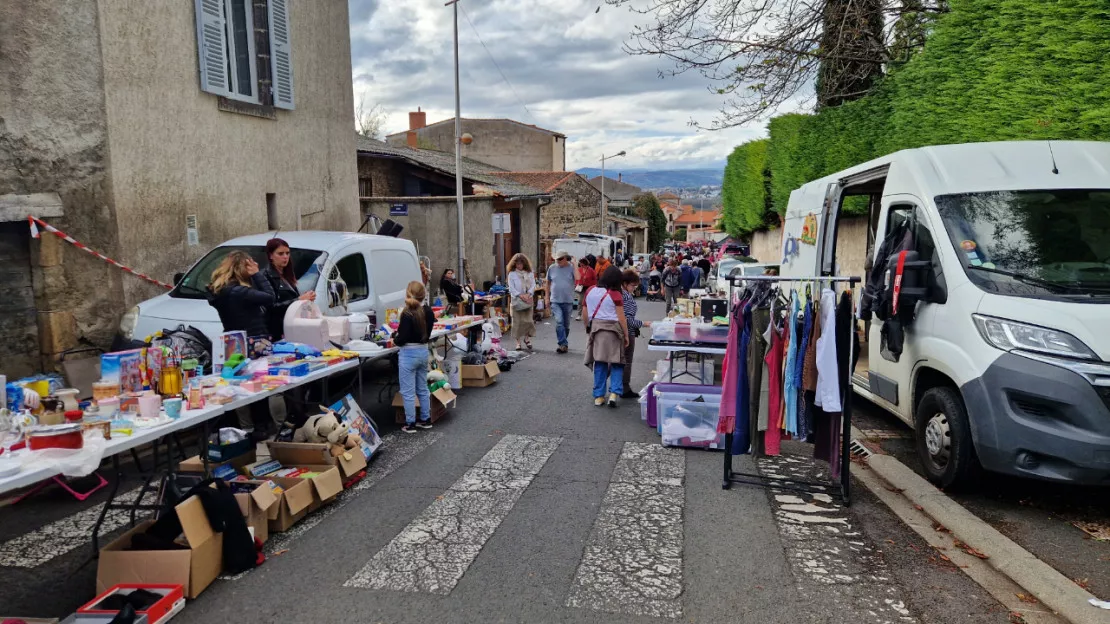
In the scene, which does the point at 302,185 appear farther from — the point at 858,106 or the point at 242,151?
the point at 858,106

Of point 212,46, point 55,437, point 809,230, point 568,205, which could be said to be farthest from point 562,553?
point 568,205

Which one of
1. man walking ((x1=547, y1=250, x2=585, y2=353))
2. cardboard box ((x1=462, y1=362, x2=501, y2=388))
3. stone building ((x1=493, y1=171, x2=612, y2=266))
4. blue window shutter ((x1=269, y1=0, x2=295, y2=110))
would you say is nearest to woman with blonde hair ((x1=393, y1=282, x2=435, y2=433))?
cardboard box ((x1=462, y1=362, x2=501, y2=388))

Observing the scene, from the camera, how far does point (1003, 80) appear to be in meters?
8.85

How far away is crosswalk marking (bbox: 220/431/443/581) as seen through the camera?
5.05m

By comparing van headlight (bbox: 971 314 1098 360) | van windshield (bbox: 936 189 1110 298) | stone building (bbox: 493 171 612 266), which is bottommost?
van headlight (bbox: 971 314 1098 360)

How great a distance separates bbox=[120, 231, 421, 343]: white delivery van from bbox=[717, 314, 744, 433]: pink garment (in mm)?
5105

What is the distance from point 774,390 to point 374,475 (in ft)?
11.7

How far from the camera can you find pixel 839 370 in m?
5.54

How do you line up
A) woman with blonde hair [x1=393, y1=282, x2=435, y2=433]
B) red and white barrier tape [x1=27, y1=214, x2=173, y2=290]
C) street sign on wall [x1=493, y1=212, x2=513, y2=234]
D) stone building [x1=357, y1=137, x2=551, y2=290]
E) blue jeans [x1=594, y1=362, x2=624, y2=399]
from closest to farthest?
woman with blonde hair [x1=393, y1=282, x2=435, y2=433] → red and white barrier tape [x1=27, y1=214, x2=173, y2=290] → blue jeans [x1=594, y1=362, x2=624, y2=399] → street sign on wall [x1=493, y1=212, x2=513, y2=234] → stone building [x1=357, y1=137, x2=551, y2=290]

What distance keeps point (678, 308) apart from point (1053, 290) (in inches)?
224

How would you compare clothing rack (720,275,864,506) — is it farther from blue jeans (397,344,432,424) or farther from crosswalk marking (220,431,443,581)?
blue jeans (397,344,432,424)

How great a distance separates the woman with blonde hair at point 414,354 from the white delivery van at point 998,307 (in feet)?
15.0

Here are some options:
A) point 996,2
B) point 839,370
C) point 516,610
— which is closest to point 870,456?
point 839,370

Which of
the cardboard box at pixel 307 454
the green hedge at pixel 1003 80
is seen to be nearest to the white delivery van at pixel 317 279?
the cardboard box at pixel 307 454
